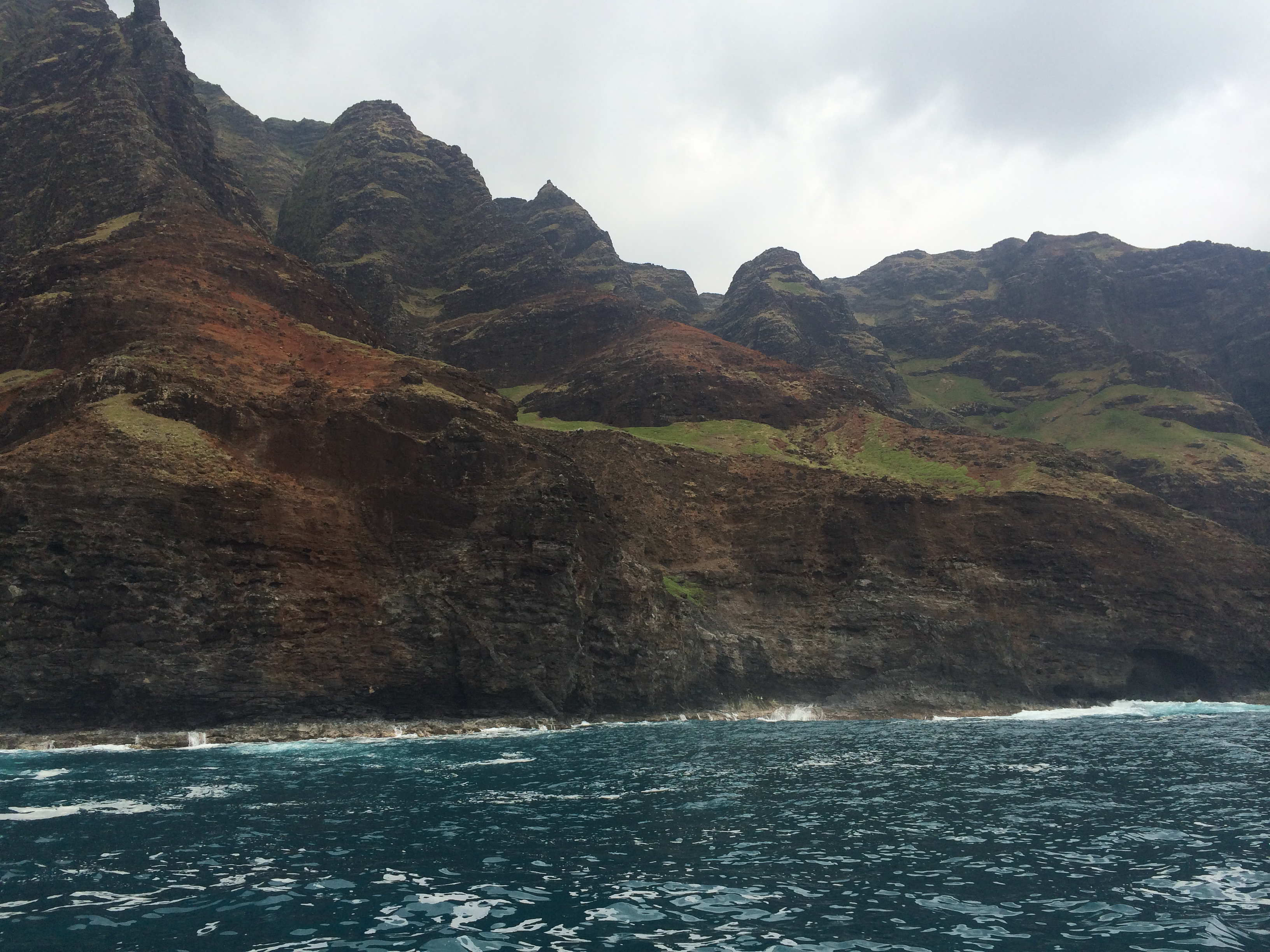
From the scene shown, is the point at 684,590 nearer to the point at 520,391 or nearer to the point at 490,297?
the point at 520,391

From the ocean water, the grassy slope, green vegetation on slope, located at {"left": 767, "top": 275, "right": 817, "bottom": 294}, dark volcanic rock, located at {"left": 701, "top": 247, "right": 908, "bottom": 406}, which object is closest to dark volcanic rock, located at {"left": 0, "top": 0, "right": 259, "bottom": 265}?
the ocean water

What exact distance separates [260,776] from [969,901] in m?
26.8

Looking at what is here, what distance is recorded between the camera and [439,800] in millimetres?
27547

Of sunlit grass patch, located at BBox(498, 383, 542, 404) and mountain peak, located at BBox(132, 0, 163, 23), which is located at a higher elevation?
mountain peak, located at BBox(132, 0, 163, 23)

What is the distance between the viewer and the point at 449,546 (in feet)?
190

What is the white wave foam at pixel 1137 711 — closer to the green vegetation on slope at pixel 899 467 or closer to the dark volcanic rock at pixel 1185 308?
the green vegetation on slope at pixel 899 467

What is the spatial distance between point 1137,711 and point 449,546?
5841 cm

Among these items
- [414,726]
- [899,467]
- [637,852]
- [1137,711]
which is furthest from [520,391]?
[637,852]

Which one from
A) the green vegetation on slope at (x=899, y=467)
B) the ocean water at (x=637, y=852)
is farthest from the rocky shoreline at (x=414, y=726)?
the green vegetation on slope at (x=899, y=467)

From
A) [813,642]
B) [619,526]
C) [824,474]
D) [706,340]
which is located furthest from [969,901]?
[706,340]

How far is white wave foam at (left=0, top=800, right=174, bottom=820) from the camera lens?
24.5 m

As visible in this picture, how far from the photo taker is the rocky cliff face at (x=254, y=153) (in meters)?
163

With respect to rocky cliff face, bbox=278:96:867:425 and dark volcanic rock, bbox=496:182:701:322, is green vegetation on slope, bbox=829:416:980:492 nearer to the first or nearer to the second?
rocky cliff face, bbox=278:96:867:425

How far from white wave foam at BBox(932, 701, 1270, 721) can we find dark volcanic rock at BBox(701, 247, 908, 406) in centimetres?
7620
